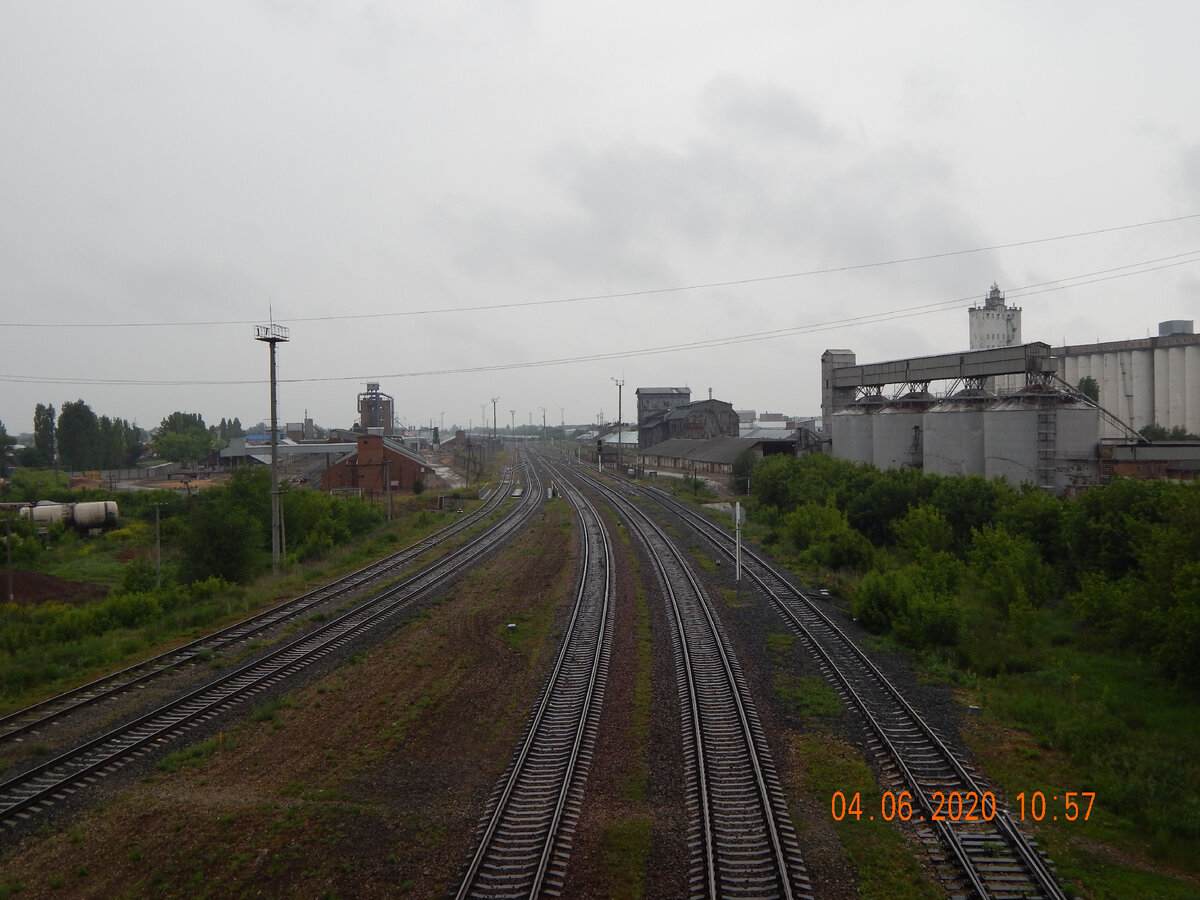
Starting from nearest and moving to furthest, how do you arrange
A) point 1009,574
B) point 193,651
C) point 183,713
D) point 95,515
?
point 183,713, point 193,651, point 1009,574, point 95,515

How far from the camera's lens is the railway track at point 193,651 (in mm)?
11711

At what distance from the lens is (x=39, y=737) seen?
11.0 m

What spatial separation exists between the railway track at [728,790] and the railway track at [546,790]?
128cm

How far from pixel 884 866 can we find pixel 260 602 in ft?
58.2

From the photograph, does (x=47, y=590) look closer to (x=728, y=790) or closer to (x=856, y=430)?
(x=728, y=790)

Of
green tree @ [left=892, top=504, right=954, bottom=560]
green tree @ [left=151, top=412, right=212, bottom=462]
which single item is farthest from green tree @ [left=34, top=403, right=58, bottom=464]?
green tree @ [left=892, top=504, right=954, bottom=560]

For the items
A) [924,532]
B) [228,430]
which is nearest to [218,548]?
[924,532]

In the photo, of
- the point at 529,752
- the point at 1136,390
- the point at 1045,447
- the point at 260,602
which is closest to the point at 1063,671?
the point at 529,752

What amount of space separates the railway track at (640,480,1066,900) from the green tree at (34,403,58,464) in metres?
95.0

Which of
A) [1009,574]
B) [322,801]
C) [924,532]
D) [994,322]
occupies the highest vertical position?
[994,322]

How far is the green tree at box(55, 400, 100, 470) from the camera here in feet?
270

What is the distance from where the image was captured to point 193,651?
15531 mm

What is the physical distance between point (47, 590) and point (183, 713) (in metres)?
18.7

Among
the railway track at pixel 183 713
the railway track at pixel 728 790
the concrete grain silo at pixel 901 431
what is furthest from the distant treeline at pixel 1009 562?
the concrete grain silo at pixel 901 431
